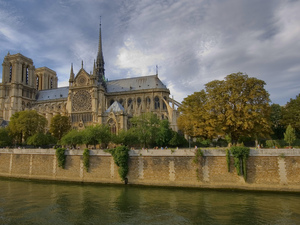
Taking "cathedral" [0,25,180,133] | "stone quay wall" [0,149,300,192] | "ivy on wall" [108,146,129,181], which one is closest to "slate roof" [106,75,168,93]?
"cathedral" [0,25,180,133]

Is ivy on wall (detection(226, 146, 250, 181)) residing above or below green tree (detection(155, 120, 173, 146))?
below

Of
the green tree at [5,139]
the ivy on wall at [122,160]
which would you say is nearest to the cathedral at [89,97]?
the green tree at [5,139]

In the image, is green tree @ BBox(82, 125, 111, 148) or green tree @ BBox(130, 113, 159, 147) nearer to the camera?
green tree @ BBox(82, 125, 111, 148)

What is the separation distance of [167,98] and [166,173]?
37.1 metres

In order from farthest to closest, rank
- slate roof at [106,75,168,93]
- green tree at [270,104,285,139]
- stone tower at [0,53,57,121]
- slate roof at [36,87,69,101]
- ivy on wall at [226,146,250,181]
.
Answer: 1. slate roof at [36,87,69,101]
2. stone tower at [0,53,57,121]
3. slate roof at [106,75,168,93]
4. green tree at [270,104,285,139]
5. ivy on wall at [226,146,250,181]

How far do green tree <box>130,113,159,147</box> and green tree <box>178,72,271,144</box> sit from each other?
414 inches

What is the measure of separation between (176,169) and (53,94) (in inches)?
2372

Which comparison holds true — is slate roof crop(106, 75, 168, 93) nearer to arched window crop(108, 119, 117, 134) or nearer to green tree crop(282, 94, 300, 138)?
arched window crop(108, 119, 117, 134)

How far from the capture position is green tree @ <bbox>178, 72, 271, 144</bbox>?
27.7 meters

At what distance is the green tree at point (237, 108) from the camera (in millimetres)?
27703

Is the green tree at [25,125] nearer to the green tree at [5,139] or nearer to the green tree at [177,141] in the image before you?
the green tree at [5,139]

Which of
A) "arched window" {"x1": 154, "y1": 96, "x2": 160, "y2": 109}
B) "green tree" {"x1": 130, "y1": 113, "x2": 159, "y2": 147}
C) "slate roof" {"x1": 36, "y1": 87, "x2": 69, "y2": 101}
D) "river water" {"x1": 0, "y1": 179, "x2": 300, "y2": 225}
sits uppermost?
"slate roof" {"x1": 36, "y1": 87, "x2": 69, "y2": 101}

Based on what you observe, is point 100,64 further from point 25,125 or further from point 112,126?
point 25,125

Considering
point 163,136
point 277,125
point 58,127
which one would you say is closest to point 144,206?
point 163,136
